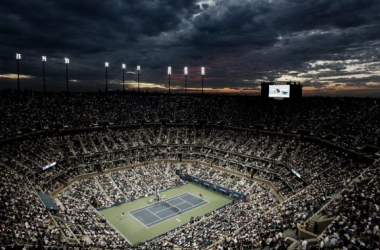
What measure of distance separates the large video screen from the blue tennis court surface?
106ft

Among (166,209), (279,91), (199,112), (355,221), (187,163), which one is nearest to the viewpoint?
(355,221)

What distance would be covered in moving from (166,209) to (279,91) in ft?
127

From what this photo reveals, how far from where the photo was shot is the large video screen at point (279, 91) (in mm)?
63250

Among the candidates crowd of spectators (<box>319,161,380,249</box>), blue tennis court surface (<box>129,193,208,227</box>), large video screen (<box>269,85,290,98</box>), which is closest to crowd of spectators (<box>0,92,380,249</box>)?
crowd of spectators (<box>319,161,380,249</box>)

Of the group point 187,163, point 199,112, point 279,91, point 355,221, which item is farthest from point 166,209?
point 279,91

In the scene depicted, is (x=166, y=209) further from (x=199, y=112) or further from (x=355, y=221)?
(x=199, y=112)

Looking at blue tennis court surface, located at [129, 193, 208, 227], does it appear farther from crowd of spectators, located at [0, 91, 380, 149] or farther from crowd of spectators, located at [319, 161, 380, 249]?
crowd of spectators, located at [0, 91, 380, 149]

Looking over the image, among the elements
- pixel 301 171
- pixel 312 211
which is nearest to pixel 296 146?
pixel 301 171

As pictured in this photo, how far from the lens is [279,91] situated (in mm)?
64250

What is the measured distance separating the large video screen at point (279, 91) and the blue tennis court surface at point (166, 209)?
32.4 metres

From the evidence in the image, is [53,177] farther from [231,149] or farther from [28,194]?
[231,149]

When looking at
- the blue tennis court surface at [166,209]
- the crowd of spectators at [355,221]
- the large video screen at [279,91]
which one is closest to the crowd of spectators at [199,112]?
the large video screen at [279,91]

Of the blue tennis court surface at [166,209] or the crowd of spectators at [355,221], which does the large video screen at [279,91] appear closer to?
the blue tennis court surface at [166,209]

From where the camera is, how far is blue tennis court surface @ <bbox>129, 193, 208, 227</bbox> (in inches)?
1581
